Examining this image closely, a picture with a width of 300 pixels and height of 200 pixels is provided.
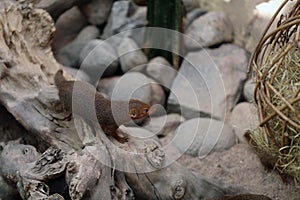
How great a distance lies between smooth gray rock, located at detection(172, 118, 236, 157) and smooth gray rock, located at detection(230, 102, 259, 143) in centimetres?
4

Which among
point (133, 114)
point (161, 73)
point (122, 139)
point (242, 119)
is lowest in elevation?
point (242, 119)

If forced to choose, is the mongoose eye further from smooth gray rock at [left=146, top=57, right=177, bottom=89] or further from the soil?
smooth gray rock at [left=146, top=57, right=177, bottom=89]

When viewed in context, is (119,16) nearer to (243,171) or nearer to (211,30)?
(211,30)

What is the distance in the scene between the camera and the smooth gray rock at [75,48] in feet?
9.31

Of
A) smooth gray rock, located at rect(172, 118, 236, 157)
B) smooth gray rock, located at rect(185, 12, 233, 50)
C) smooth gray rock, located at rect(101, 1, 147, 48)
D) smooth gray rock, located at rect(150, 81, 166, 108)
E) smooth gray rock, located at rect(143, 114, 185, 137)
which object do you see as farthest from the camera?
smooth gray rock, located at rect(101, 1, 147, 48)

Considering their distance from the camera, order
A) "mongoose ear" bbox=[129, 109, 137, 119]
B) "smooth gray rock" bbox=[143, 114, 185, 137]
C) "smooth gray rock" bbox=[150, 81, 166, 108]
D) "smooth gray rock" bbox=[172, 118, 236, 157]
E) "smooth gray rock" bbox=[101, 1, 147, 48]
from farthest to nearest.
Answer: "smooth gray rock" bbox=[101, 1, 147, 48] < "smooth gray rock" bbox=[150, 81, 166, 108] < "smooth gray rock" bbox=[143, 114, 185, 137] < "smooth gray rock" bbox=[172, 118, 236, 157] < "mongoose ear" bbox=[129, 109, 137, 119]

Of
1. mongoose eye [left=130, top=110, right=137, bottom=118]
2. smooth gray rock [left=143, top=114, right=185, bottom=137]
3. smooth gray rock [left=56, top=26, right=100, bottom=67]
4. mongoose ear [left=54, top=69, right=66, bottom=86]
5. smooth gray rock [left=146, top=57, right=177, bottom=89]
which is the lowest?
smooth gray rock [left=143, top=114, right=185, bottom=137]

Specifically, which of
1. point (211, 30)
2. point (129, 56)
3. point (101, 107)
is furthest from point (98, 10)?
point (101, 107)

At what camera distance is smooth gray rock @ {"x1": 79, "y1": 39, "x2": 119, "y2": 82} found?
2.64 meters

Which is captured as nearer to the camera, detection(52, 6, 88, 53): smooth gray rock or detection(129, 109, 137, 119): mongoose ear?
detection(129, 109, 137, 119): mongoose ear

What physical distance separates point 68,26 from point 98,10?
8.4 inches

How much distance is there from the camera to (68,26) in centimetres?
300

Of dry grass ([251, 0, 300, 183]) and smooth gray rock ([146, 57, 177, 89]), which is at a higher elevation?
dry grass ([251, 0, 300, 183])

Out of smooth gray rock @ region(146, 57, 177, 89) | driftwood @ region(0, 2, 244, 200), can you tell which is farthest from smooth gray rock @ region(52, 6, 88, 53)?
driftwood @ region(0, 2, 244, 200)
